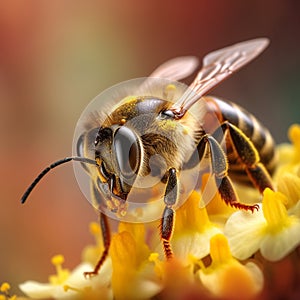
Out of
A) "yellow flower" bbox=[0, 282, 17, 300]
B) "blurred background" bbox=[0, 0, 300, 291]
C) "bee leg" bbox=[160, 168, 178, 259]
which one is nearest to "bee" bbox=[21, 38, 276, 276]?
"bee leg" bbox=[160, 168, 178, 259]

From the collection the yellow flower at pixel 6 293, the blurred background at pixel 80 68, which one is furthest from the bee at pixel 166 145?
the blurred background at pixel 80 68

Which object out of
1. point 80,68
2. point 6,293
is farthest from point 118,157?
point 80,68

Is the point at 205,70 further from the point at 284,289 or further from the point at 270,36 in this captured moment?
the point at 270,36

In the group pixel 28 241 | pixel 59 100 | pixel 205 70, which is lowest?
pixel 28 241

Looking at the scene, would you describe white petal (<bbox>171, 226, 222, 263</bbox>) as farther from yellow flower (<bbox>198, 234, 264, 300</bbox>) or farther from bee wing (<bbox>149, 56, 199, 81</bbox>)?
bee wing (<bbox>149, 56, 199, 81</bbox>)

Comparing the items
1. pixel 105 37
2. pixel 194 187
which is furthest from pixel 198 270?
pixel 105 37
